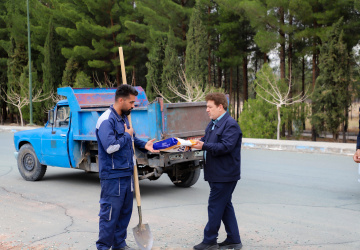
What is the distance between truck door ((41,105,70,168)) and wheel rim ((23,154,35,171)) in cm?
46

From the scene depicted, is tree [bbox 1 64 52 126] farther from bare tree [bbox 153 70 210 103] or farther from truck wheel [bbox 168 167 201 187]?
truck wheel [bbox 168 167 201 187]

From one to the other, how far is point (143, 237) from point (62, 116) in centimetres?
499

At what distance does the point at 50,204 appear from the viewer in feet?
25.3

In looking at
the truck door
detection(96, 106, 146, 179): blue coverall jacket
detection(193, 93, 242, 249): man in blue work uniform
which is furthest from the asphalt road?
detection(96, 106, 146, 179): blue coverall jacket

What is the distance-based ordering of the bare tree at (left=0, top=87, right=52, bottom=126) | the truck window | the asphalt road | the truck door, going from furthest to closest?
the bare tree at (left=0, top=87, right=52, bottom=126)
the truck window
the truck door
the asphalt road

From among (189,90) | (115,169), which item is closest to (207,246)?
(115,169)

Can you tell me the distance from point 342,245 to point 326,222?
1051 mm

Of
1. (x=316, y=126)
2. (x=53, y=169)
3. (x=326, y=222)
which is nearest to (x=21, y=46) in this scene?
(x=316, y=126)

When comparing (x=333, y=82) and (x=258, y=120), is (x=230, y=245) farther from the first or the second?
(x=333, y=82)

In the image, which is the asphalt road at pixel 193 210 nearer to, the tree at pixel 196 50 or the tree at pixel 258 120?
the tree at pixel 258 120

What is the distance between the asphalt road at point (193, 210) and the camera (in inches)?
219

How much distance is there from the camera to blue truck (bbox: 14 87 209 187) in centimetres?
814

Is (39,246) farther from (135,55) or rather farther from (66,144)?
(135,55)

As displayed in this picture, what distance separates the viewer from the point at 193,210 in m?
7.20
